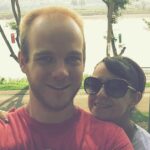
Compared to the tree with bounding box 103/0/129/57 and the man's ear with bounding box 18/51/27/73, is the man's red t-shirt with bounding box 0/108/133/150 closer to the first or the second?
the man's ear with bounding box 18/51/27/73

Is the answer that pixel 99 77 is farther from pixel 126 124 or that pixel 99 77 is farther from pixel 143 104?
pixel 143 104

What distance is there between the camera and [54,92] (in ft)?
5.41

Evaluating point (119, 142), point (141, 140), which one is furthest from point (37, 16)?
point (141, 140)

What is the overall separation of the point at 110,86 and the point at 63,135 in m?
0.65

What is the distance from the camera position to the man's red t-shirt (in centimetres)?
167

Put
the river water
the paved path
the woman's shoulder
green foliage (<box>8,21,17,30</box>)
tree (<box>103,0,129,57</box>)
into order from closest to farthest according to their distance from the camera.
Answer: the woman's shoulder → the paved path → tree (<box>103,0,129,57</box>) → green foliage (<box>8,21,17,30</box>) → the river water

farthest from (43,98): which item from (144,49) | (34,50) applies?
(144,49)

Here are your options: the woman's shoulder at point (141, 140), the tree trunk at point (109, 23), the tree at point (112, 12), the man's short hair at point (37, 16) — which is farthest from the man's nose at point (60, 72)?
the tree trunk at point (109, 23)

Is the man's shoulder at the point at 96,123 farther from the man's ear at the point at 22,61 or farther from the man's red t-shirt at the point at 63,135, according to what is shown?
the man's ear at the point at 22,61

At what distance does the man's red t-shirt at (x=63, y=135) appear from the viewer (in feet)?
5.47

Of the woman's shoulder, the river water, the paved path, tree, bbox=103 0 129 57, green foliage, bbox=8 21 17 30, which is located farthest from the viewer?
the river water

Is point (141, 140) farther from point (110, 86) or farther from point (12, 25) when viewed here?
point (12, 25)

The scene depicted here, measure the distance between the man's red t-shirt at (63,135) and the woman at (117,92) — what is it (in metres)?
0.49

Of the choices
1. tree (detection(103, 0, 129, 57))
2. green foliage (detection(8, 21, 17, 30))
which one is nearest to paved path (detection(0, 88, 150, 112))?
tree (detection(103, 0, 129, 57))
